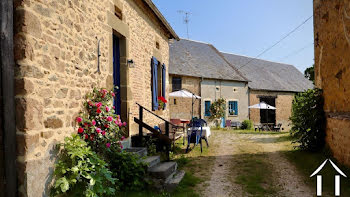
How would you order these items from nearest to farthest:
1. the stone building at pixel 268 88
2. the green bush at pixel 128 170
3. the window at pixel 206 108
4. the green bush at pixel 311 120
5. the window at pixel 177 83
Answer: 1. the green bush at pixel 128 170
2. the green bush at pixel 311 120
3. the window at pixel 177 83
4. the window at pixel 206 108
5. the stone building at pixel 268 88

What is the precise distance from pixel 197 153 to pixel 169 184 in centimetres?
301

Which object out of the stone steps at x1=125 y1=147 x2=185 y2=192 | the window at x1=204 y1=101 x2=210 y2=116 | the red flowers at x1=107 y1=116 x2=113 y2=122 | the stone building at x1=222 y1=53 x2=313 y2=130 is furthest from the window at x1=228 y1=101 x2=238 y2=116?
the red flowers at x1=107 y1=116 x2=113 y2=122

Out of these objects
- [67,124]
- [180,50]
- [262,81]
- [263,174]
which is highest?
[180,50]

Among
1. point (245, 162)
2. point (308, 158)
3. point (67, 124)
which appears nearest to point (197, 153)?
point (245, 162)

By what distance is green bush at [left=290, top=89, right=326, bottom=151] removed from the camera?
6523 mm

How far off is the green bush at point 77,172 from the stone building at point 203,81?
13.2m

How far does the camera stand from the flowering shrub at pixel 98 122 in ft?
12.4

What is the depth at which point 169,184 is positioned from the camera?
168 inches

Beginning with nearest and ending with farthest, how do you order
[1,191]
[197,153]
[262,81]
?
[1,191] < [197,153] < [262,81]

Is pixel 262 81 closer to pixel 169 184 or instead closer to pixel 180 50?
pixel 180 50

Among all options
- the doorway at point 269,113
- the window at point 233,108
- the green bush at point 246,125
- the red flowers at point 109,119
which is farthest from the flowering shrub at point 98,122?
the doorway at point 269,113

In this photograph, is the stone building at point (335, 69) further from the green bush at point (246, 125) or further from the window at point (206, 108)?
the green bush at point (246, 125)

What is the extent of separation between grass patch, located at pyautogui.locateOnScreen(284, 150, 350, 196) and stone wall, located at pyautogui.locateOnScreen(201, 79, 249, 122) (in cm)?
1110

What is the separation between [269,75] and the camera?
953 inches
